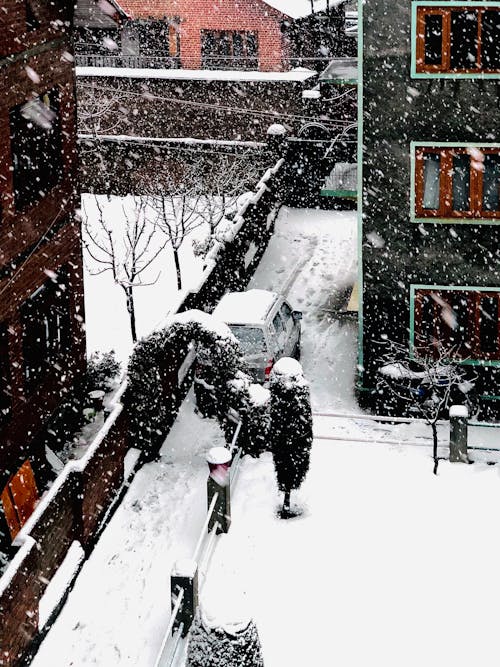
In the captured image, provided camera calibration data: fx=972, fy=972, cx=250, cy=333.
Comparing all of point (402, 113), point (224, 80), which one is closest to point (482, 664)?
point (402, 113)

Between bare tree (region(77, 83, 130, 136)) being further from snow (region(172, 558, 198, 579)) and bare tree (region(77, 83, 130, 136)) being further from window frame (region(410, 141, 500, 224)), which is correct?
snow (region(172, 558, 198, 579))

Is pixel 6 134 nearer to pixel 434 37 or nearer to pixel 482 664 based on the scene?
pixel 434 37

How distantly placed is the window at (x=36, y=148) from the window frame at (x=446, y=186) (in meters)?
A: 6.69

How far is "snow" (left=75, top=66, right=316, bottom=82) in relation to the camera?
1304 inches

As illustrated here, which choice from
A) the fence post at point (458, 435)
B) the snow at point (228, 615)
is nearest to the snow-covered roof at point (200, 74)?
the fence post at point (458, 435)

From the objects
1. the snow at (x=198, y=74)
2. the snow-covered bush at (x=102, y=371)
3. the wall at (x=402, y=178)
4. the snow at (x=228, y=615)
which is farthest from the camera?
the snow at (x=198, y=74)

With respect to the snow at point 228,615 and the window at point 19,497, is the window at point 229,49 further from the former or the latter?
the snow at point 228,615

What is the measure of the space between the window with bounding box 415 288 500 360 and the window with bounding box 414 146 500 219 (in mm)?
1589

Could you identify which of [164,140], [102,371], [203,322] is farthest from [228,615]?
[164,140]

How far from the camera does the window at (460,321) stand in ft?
62.8

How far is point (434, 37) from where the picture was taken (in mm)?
17984

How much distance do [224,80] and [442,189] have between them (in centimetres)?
1651

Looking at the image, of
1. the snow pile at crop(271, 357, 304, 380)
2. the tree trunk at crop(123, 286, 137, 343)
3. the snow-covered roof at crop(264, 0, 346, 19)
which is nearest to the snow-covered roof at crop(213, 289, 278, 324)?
the tree trunk at crop(123, 286, 137, 343)

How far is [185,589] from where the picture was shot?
12469 millimetres
